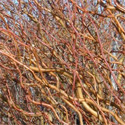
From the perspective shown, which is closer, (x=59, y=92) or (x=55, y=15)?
(x=59, y=92)

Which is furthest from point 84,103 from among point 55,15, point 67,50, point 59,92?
point 55,15

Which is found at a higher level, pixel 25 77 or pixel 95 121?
pixel 25 77

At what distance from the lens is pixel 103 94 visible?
8.56ft

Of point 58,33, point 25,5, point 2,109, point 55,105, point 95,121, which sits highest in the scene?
point 25,5

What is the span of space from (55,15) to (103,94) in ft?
2.72

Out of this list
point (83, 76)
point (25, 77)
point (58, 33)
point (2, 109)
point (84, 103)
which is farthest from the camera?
point (2, 109)

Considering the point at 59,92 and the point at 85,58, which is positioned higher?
the point at 85,58

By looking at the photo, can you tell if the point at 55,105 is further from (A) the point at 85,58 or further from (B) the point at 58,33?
(B) the point at 58,33

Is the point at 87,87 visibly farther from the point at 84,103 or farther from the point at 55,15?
the point at 55,15

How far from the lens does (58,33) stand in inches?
119

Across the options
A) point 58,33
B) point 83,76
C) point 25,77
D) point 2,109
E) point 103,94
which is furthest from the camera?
point 2,109

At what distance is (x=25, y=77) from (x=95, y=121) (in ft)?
2.24

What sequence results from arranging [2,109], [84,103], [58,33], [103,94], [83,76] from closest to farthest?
[84,103] → [83,76] → [103,94] → [58,33] → [2,109]

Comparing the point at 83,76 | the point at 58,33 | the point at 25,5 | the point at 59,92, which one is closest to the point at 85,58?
the point at 83,76
